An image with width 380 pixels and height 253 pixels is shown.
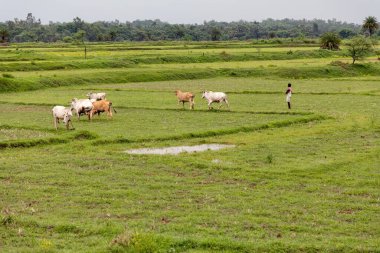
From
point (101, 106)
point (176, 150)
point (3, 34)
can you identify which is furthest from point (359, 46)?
point (3, 34)

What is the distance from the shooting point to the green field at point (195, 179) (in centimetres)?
1264

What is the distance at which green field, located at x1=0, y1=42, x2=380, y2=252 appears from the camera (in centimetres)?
1264

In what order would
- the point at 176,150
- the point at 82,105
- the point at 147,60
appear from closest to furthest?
the point at 176,150
the point at 82,105
the point at 147,60

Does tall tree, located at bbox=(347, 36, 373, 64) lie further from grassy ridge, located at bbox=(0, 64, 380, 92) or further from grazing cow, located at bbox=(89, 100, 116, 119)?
grazing cow, located at bbox=(89, 100, 116, 119)

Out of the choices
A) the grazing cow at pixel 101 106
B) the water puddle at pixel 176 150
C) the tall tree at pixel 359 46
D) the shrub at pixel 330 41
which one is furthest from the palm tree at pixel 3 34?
the water puddle at pixel 176 150

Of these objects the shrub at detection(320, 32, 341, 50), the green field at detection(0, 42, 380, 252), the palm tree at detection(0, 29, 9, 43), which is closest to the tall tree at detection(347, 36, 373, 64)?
the shrub at detection(320, 32, 341, 50)

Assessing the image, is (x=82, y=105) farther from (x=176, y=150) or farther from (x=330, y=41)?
(x=330, y=41)

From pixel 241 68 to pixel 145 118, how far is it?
36.4m

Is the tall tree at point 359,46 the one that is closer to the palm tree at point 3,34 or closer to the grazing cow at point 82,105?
the grazing cow at point 82,105

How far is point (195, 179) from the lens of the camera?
60.4 ft

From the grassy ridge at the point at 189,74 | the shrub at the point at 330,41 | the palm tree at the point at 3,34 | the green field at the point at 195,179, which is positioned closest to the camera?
the green field at the point at 195,179

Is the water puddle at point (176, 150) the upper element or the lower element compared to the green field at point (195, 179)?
lower

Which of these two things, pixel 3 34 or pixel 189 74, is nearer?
pixel 189 74

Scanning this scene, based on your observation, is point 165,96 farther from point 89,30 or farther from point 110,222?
point 89,30
